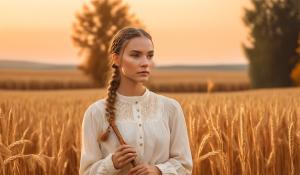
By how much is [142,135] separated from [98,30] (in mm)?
34641

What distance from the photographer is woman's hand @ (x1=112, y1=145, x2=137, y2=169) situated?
7.07 ft

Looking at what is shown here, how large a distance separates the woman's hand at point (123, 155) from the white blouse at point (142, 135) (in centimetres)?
4

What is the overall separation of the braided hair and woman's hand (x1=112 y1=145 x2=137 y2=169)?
4.1 inches

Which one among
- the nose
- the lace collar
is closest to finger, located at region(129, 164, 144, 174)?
the lace collar

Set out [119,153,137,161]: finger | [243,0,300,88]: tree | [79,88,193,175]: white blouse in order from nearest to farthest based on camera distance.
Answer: [119,153,137,161]: finger < [79,88,193,175]: white blouse < [243,0,300,88]: tree

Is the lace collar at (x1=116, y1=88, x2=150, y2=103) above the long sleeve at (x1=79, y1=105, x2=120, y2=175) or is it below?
above

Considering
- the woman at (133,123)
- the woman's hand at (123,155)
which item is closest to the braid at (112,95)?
the woman at (133,123)

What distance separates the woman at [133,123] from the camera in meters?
2.21

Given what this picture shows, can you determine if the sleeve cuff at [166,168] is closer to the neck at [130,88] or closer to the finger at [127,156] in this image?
the finger at [127,156]

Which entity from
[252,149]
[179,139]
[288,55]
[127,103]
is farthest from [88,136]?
[288,55]

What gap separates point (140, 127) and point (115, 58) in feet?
0.91

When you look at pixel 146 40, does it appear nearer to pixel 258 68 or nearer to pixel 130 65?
pixel 130 65

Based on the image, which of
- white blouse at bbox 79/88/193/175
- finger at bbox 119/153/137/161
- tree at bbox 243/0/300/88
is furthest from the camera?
tree at bbox 243/0/300/88

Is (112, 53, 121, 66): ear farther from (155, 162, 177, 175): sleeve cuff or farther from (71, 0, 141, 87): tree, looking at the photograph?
(71, 0, 141, 87): tree
